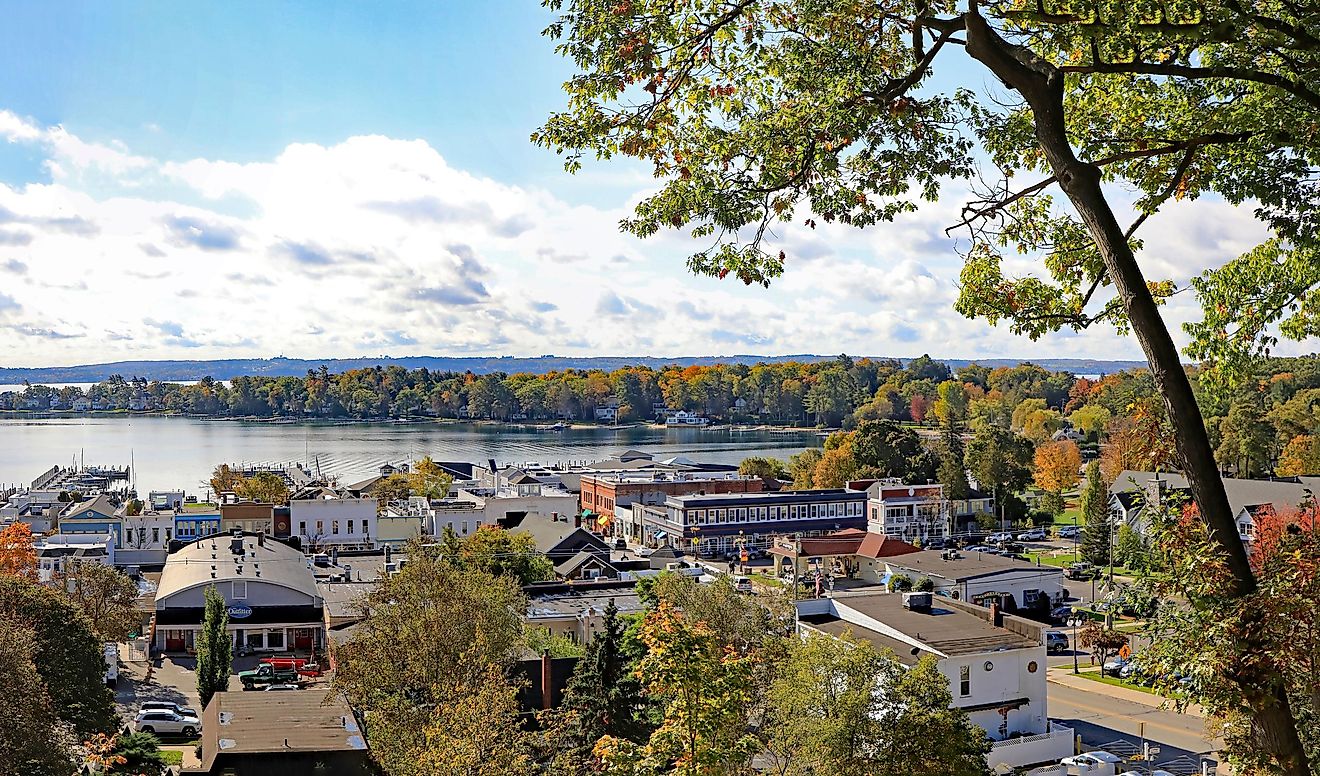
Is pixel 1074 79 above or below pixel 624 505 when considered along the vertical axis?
above

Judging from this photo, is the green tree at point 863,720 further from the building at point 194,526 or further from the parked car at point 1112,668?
the building at point 194,526

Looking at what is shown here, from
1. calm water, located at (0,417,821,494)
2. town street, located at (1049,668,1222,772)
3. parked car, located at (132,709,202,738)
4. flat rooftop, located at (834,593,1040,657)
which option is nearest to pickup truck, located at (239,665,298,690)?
parked car, located at (132,709,202,738)

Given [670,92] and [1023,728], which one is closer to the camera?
[670,92]

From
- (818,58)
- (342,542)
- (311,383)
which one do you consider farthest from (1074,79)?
(311,383)

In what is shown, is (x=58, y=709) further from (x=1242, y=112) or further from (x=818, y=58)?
(x=1242, y=112)

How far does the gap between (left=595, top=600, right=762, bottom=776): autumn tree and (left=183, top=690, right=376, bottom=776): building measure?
787cm

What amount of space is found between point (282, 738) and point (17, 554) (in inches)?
561

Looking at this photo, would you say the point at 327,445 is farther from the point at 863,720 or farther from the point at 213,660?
the point at 863,720

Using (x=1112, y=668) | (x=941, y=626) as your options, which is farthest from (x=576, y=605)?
(x=1112, y=668)

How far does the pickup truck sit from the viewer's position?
61.5ft

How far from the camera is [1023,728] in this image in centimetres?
1580

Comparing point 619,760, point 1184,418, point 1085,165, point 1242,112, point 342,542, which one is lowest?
point 342,542

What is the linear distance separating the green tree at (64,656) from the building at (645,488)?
25721 mm

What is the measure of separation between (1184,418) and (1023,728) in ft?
46.5
